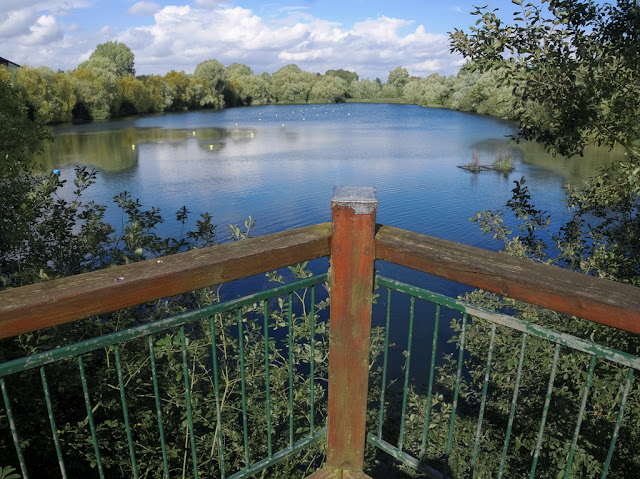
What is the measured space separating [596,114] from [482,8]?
1.41 meters

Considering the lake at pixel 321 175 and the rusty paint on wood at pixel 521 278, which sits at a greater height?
the rusty paint on wood at pixel 521 278

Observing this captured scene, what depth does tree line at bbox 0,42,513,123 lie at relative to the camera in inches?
1483

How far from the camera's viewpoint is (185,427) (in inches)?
157

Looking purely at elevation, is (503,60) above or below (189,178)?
above

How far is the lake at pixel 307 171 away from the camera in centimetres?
1577

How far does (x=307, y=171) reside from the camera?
22.2 metres

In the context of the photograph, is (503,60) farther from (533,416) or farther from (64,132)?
(64,132)

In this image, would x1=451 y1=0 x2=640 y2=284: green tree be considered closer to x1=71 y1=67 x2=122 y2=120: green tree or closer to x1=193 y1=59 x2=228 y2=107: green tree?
x1=71 y1=67 x2=122 y2=120: green tree

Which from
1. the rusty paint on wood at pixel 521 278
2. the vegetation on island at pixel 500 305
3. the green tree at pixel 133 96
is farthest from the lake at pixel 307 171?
the green tree at pixel 133 96

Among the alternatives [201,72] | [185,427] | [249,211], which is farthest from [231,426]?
[201,72]

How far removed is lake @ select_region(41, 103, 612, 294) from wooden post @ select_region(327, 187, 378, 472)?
8.43 m

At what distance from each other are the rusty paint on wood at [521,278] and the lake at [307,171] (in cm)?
859

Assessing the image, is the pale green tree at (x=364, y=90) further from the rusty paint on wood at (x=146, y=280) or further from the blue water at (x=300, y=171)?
the rusty paint on wood at (x=146, y=280)

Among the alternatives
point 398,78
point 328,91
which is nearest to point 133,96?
point 328,91
